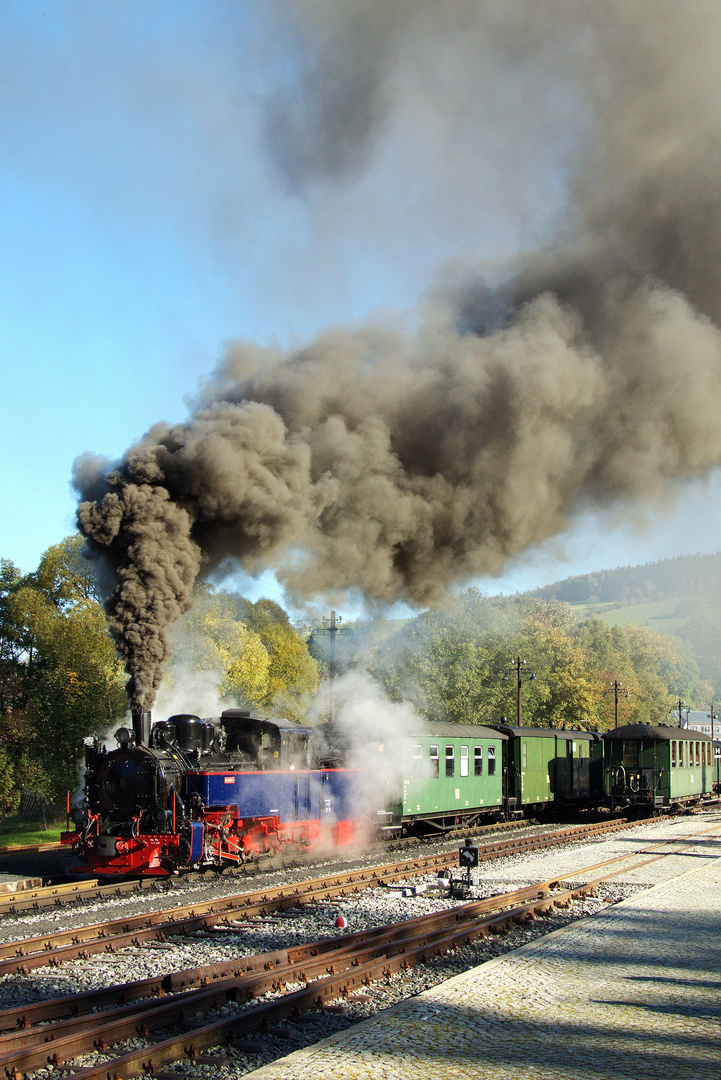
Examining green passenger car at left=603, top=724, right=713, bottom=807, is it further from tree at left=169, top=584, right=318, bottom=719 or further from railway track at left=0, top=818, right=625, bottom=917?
tree at left=169, top=584, right=318, bottom=719

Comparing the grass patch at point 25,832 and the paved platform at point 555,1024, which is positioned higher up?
the paved platform at point 555,1024

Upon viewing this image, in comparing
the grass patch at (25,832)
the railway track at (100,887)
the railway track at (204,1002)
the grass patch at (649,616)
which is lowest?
the grass patch at (25,832)

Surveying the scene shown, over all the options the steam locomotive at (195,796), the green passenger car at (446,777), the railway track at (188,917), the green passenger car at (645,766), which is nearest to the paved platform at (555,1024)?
the railway track at (188,917)

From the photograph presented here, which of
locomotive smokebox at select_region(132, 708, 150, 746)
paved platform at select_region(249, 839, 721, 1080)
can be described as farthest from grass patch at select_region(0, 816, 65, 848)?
paved platform at select_region(249, 839, 721, 1080)

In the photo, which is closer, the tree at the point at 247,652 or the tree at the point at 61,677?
the tree at the point at 61,677

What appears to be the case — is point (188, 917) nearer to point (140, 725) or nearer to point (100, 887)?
point (100, 887)

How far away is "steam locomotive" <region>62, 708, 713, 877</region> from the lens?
1267cm

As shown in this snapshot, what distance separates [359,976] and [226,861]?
287 inches

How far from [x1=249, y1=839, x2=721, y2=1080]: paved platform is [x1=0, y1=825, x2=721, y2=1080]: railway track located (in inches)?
29.5

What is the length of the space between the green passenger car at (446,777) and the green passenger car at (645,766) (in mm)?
4706

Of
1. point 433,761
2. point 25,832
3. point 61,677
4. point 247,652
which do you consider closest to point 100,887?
point 433,761

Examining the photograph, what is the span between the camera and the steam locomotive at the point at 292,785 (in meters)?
12.7

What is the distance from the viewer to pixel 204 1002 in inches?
260

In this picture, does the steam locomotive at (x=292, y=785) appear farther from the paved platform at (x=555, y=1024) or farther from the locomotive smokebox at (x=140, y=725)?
the paved platform at (x=555, y=1024)
